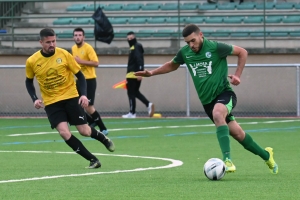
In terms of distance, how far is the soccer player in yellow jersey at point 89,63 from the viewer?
16.3 meters

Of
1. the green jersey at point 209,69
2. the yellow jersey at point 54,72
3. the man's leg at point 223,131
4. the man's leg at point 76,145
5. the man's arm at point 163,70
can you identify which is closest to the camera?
the man's leg at point 223,131

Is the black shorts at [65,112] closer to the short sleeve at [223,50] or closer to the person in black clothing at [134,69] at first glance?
the short sleeve at [223,50]

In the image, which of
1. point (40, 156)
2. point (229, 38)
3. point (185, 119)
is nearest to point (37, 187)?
point (40, 156)

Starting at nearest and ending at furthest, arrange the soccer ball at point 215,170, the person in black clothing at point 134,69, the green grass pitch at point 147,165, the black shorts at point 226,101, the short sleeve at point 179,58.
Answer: the green grass pitch at point 147,165, the soccer ball at point 215,170, the black shorts at point 226,101, the short sleeve at point 179,58, the person in black clothing at point 134,69

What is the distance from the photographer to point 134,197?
7527 mm

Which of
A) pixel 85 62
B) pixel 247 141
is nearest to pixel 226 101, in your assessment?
pixel 247 141

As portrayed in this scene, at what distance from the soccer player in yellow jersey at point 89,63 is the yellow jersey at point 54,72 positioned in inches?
204

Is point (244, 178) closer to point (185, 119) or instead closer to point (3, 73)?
point (185, 119)

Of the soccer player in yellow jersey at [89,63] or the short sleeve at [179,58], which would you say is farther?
the soccer player in yellow jersey at [89,63]

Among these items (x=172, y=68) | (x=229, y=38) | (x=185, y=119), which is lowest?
(x=185, y=119)

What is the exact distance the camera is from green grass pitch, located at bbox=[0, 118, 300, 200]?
311 inches

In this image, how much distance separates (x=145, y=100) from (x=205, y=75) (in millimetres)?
12248

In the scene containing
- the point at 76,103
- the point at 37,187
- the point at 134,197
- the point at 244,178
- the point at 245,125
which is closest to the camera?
the point at 134,197

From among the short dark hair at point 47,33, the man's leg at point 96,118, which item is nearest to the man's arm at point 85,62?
the man's leg at point 96,118
